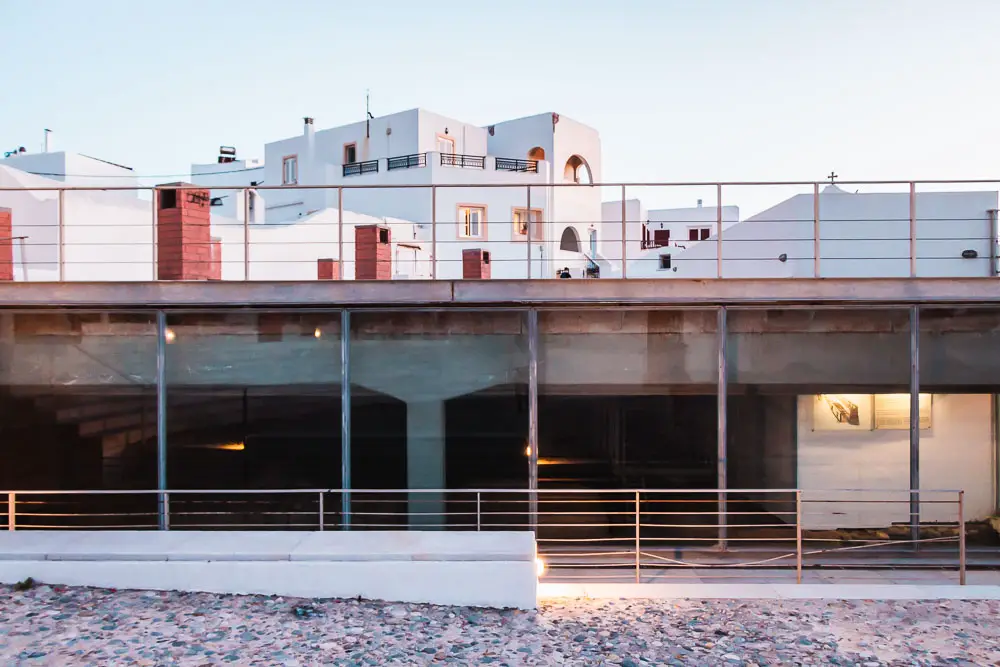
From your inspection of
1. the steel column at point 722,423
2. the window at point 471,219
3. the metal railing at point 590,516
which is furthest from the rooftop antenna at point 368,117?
the steel column at point 722,423

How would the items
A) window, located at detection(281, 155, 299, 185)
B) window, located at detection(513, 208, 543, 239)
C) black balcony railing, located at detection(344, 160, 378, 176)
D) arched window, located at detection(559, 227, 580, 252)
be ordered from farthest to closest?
window, located at detection(281, 155, 299, 185)
arched window, located at detection(559, 227, 580, 252)
black balcony railing, located at detection(344, 160, 378, 176)
window, located at detection(513, 208, 543, 239)

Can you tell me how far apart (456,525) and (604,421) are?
1739 millimetres

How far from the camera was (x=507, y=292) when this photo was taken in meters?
6.93

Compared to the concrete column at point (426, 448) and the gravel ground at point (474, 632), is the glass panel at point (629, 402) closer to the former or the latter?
the concrete column at point (426, 448)

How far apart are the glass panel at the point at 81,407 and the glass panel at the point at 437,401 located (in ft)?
6.71

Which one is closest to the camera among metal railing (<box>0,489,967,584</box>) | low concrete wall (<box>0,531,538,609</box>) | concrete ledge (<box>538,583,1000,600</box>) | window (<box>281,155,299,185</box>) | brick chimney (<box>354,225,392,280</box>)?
low concrete wall (<box>0,531,538,609</box>)

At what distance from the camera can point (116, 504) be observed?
7199mm

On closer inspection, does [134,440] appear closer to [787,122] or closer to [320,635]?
[320,635]

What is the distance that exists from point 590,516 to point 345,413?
8.34 feet

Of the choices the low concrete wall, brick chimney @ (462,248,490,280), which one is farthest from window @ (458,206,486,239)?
the low concrete wall

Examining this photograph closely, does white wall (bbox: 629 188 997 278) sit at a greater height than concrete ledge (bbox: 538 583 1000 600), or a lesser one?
greater

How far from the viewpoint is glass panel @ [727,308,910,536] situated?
7051 mm

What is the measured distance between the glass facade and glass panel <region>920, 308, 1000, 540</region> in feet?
0.06

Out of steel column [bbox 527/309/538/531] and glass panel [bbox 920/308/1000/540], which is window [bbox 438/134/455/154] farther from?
glass panel [bbox 920/308/1000/540]
